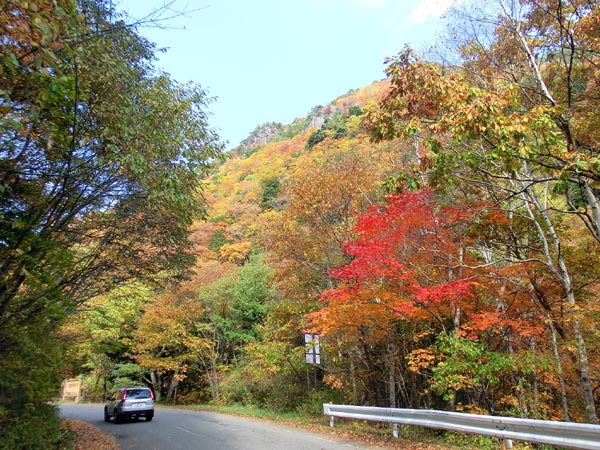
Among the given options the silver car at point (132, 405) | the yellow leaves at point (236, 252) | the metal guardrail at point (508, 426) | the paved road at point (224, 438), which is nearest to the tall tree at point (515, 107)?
the metal guardrail at point (508, 426)

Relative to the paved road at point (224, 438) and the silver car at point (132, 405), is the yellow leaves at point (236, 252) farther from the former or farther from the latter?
the paved road at point (224, 438)

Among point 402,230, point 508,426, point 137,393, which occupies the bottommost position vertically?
point 137,393

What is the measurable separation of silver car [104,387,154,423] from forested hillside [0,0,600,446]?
521 centimetres

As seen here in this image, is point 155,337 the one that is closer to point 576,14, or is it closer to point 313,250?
point 313,250

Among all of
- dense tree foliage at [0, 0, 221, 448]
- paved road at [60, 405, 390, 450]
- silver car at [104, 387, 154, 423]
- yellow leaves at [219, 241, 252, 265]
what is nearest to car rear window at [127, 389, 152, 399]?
silver car at [104, 387, 154, 423]

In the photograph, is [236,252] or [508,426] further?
[236,252]

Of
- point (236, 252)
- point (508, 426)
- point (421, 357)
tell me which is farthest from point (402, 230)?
point (236, 252)

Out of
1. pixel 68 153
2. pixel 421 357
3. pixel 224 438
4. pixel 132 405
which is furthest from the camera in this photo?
pixel 132 405

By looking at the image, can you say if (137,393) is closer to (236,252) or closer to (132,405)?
(132,405)

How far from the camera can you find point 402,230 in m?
11.1

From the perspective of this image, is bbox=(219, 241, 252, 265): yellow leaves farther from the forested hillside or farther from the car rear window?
the car rear window

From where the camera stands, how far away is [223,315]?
89.2 feet

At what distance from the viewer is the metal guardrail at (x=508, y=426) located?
5.60 meters

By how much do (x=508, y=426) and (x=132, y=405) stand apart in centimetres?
1517
